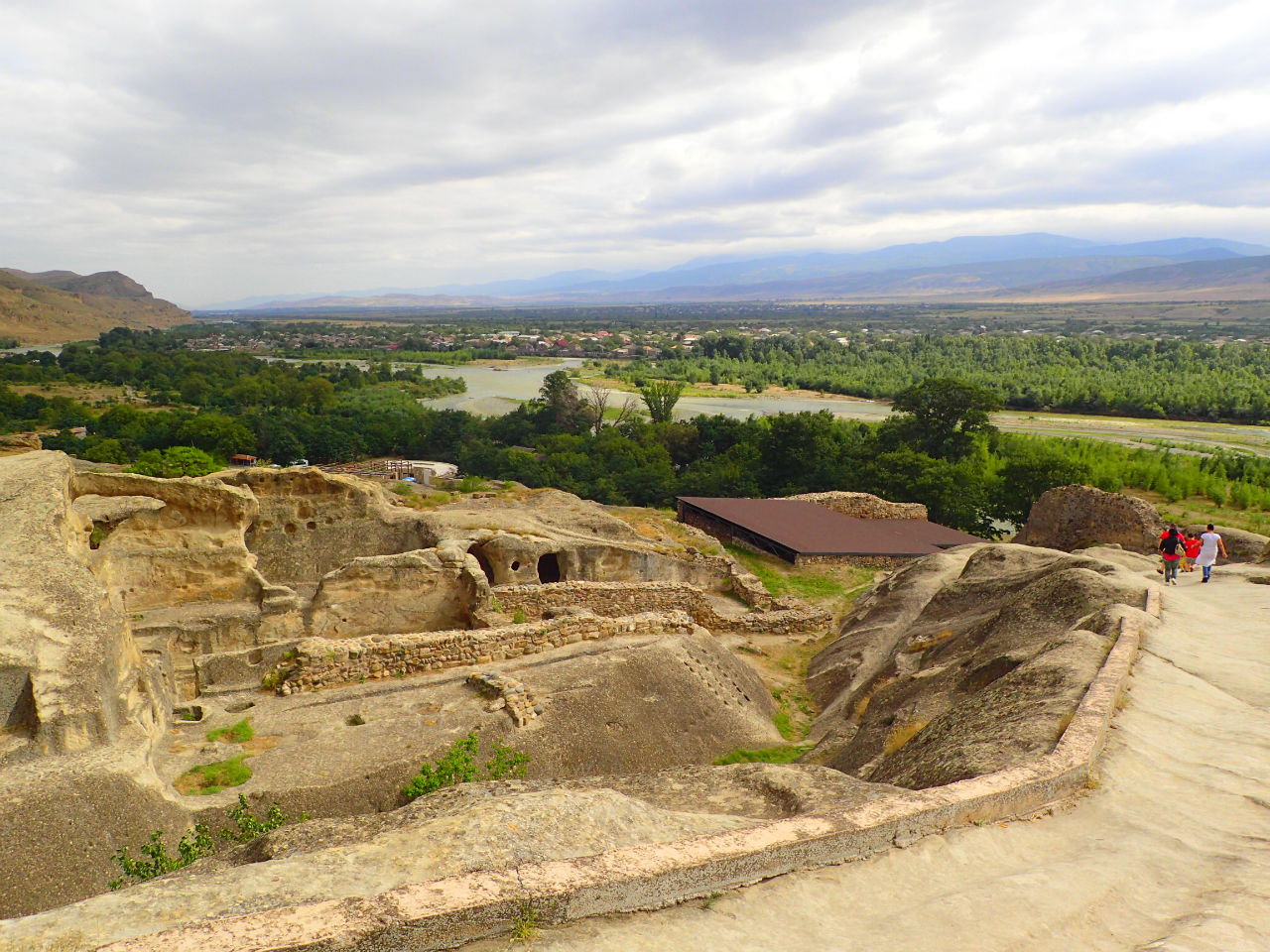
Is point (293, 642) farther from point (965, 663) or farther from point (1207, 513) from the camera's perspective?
point (1207, 513)

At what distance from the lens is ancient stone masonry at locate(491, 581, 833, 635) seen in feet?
53.5

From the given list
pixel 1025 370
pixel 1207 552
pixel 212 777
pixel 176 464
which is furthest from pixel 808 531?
pixel 1025 370

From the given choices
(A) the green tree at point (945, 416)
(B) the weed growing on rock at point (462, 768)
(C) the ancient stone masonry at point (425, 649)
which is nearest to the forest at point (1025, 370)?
(A) the green tree at point (945, 416)

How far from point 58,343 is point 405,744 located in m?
169

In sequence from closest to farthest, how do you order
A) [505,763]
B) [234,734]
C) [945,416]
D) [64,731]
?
[64,731] < [505,763] < [234,734] < [945,416]

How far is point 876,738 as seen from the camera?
10.3m

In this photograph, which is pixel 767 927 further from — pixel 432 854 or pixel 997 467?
pixel 997 467

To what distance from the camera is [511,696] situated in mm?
11734

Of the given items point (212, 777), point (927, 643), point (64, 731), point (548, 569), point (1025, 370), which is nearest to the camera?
point (64, 731)

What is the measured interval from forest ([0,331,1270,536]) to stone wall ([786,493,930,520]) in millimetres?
4354

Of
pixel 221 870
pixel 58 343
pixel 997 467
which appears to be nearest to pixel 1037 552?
pixel 221 870

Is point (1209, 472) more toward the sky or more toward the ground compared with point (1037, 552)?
more toward the ground

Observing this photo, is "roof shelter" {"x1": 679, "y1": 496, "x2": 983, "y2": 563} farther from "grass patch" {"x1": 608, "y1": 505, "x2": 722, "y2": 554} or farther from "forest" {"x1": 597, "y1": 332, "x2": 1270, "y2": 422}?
"forest" {"x1": 597, "y1": 332, "x2": 1270, "y2": 422}

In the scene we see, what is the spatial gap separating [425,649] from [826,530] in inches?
690
